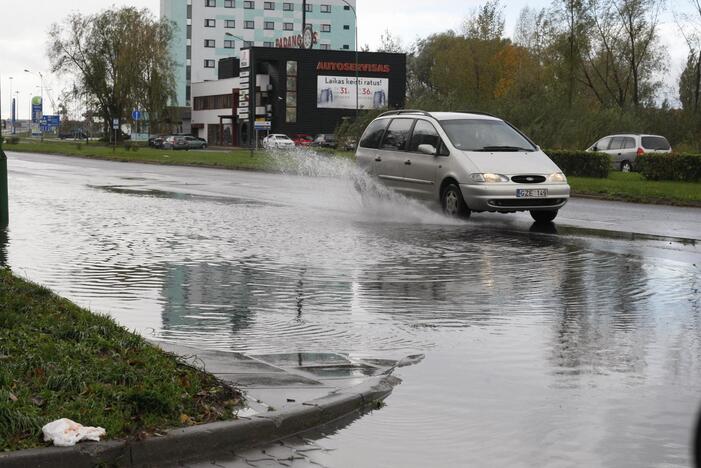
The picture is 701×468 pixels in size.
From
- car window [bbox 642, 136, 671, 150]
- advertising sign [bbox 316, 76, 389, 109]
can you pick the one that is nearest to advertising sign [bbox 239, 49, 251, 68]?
advertising sign [bbox 316, 76, 389, 109]

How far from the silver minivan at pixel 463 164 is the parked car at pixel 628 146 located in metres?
23.4

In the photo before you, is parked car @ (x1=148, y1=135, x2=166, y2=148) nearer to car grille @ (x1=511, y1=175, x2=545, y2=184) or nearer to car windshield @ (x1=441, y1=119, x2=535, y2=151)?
car windshield @ (x1=441, y1=119, x2=535, y2=151)

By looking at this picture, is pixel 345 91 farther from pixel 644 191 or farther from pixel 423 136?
pixel 423 136

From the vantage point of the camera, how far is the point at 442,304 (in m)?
9.80

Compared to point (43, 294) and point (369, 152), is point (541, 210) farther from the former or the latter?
point (43, 294)

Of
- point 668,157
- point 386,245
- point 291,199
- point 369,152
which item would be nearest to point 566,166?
point 668,157

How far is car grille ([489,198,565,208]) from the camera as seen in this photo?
17.7 meters

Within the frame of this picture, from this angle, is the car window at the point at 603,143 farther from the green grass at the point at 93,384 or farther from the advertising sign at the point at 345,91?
the advertising sign at the point at 345,91

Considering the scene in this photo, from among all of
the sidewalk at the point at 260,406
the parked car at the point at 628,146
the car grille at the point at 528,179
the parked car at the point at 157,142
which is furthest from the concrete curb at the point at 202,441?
the parked car at the point at 157,142

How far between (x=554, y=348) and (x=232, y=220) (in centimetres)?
1127

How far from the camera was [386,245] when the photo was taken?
583 inches

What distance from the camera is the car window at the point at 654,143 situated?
137 ft

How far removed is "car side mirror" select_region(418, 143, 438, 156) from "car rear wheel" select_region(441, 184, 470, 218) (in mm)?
614

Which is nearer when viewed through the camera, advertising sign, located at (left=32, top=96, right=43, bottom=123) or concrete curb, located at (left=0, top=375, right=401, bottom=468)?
concrete curb, located at (left=0, top=375, right=401, bottom=468)
